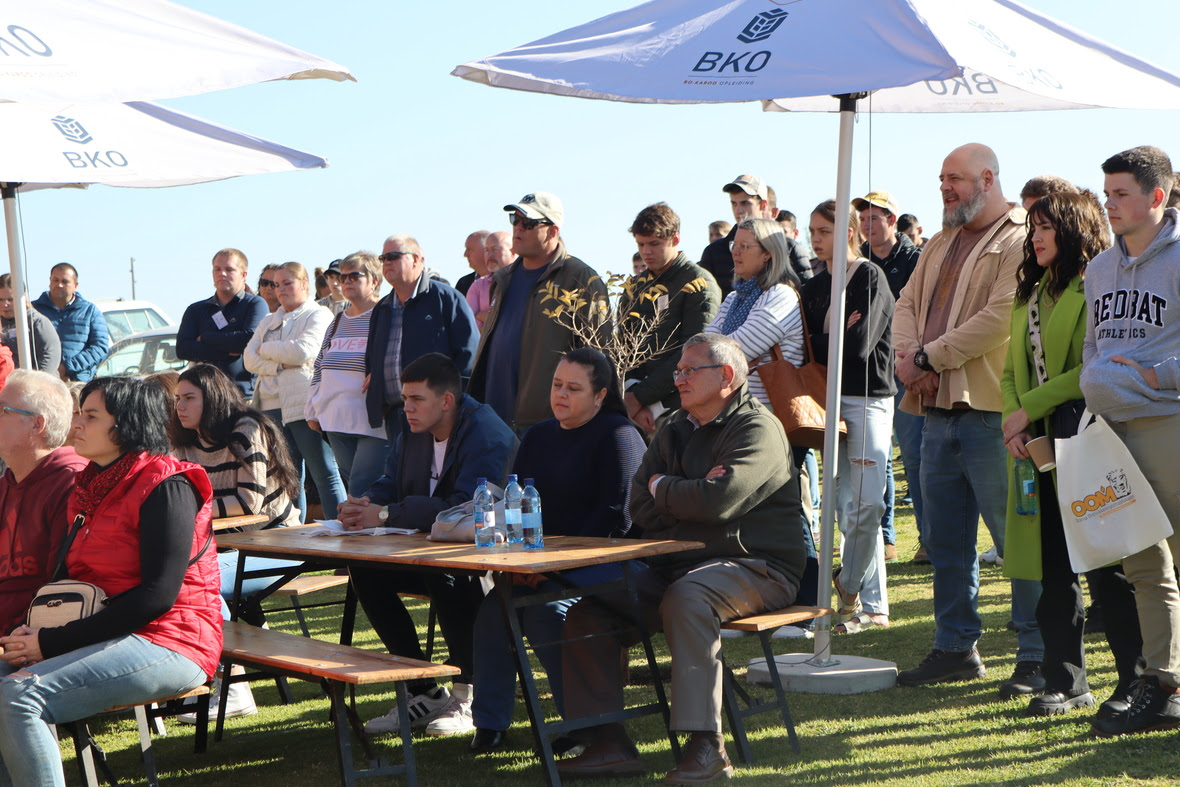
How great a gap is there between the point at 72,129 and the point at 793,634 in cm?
445

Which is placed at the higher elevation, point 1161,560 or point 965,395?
point 965,395

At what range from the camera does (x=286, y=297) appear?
9242mm

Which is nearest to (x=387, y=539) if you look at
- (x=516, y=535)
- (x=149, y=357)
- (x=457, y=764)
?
(x=516, y=535)

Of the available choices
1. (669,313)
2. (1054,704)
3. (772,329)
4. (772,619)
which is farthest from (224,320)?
(1054,704)

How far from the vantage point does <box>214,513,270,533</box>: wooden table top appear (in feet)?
18.3

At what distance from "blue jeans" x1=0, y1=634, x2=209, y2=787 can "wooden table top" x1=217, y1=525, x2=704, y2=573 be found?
0.74 meters

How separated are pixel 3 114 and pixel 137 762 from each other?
3.15m

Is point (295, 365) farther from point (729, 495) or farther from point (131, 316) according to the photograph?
point (131, 316)

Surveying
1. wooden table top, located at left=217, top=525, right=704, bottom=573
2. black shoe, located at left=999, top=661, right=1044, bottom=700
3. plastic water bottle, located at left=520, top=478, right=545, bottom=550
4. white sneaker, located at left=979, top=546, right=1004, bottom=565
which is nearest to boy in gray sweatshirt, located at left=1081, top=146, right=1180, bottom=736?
black shoe, located at left=999, top=661, right=1044, bottom=700

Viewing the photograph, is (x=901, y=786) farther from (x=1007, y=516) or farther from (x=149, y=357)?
(x=149, y=357)

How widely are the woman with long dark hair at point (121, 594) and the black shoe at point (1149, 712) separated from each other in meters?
→ 3.21

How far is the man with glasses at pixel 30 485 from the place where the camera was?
4.24m

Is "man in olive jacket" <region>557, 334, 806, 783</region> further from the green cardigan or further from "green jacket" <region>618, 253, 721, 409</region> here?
"green jacket" <region>618, 253, 721, 409</region>

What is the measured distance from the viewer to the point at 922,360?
5.39 metres
